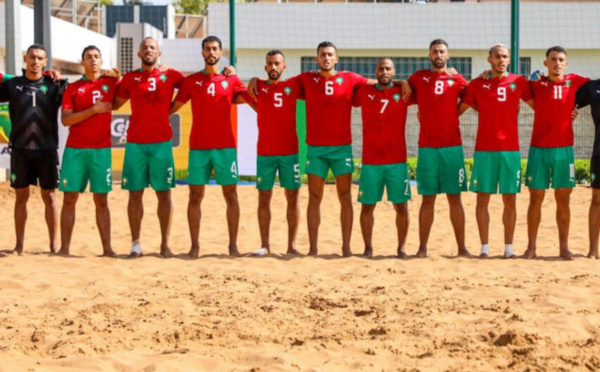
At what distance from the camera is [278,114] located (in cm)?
713

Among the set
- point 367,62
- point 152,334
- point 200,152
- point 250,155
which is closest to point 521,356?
point 152,334

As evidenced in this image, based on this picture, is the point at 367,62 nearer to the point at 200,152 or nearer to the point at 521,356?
the point at 200,152

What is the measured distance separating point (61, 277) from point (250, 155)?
6533mm

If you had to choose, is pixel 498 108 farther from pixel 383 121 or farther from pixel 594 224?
pixel 594 224

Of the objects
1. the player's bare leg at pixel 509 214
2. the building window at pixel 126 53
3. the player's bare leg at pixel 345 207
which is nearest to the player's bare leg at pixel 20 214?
the player's bare leg at pixel 345 207

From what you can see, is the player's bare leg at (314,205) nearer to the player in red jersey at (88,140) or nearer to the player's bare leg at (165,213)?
the player's bare leg at (165,213)

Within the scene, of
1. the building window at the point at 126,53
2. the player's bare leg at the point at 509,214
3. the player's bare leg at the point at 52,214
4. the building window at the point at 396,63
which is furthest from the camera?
the building window at the point at 126,53

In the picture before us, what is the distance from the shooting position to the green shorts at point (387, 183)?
708 cm

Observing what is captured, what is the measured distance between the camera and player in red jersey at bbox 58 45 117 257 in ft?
23.3

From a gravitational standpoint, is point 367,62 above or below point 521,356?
above

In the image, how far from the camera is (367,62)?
80.6 ft

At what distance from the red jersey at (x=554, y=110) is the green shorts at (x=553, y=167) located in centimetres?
6

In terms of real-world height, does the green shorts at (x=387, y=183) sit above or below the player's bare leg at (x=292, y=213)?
above

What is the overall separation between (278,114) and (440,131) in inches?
54.0
